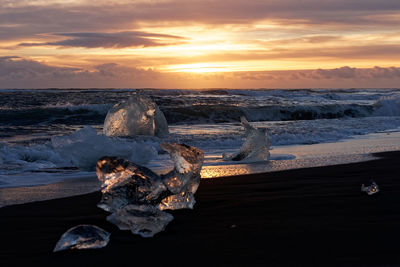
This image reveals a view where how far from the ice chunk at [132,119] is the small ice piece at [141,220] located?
730 centimetres

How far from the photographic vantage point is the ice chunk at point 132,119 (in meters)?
10.3

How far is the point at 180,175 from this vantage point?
355 cm

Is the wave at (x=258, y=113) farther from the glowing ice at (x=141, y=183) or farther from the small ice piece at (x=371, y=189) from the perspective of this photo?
the glowing ice at (x=141, y=183)

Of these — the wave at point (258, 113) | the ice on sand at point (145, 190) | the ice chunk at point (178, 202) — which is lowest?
the wave at point (258, 113)

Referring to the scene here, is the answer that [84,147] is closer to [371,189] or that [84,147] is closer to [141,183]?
[141,183]

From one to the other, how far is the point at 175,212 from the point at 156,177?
12.5 inches

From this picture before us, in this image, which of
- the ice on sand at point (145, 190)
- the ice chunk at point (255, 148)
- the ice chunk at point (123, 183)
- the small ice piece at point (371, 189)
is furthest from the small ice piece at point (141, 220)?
the ice chunk at point (255, 148)

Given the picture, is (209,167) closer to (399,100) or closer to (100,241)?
(100,241)

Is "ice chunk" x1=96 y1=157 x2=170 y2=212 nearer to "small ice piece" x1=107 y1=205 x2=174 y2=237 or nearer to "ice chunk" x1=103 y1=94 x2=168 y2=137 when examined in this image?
"small ice piece" x1=107 y1=205 x2=174 y2=237

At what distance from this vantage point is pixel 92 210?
369cm

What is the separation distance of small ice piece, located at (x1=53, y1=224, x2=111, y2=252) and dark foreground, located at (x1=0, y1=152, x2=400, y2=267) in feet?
0.13

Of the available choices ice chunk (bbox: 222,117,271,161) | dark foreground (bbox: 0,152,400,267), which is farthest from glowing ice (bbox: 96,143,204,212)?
ice chunk (bbox: 222,117,271,161)

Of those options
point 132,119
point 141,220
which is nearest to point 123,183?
point 141,220

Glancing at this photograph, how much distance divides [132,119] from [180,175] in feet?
22.7
